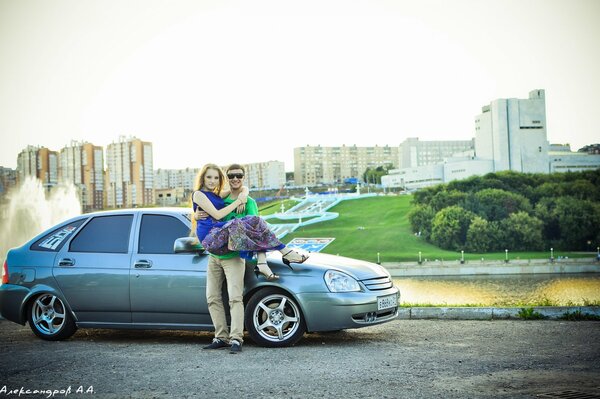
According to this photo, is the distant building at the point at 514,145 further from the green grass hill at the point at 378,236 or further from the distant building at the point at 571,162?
the green grass hill at the point at 378,236

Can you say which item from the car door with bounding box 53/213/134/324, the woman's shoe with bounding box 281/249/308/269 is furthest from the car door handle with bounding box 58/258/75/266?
the woman's shoe with bounding box 281/249/308/269

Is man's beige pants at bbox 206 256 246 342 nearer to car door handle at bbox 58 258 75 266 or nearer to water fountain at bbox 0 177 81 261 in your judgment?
car door handle at bbox 58 258 75 266

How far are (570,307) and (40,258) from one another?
23.4 ft

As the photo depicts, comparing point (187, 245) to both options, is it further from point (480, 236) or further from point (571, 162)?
point (571, 162)

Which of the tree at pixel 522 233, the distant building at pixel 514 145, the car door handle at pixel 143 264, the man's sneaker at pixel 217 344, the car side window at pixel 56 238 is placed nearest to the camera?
the man's sneaker at pixel 217 344

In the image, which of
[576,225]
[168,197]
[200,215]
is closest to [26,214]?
[200,215]

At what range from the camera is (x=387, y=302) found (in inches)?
271

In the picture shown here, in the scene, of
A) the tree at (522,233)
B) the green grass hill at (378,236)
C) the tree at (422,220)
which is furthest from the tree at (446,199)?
the tree at (522,233)

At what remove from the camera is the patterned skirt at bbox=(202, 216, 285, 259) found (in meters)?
6.37

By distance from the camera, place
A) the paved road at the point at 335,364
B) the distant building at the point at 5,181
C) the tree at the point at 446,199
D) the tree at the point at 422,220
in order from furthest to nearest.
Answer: the tree at the point at 446,199, the tree at the point at 422,220, the distant building at the point at 5,181, the paved road at the point at 335,364

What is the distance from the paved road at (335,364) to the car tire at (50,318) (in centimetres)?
14

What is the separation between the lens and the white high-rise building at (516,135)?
14125 centimetres

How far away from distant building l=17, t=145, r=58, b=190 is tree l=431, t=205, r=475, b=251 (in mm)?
68545

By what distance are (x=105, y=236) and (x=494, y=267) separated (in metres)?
62.6
